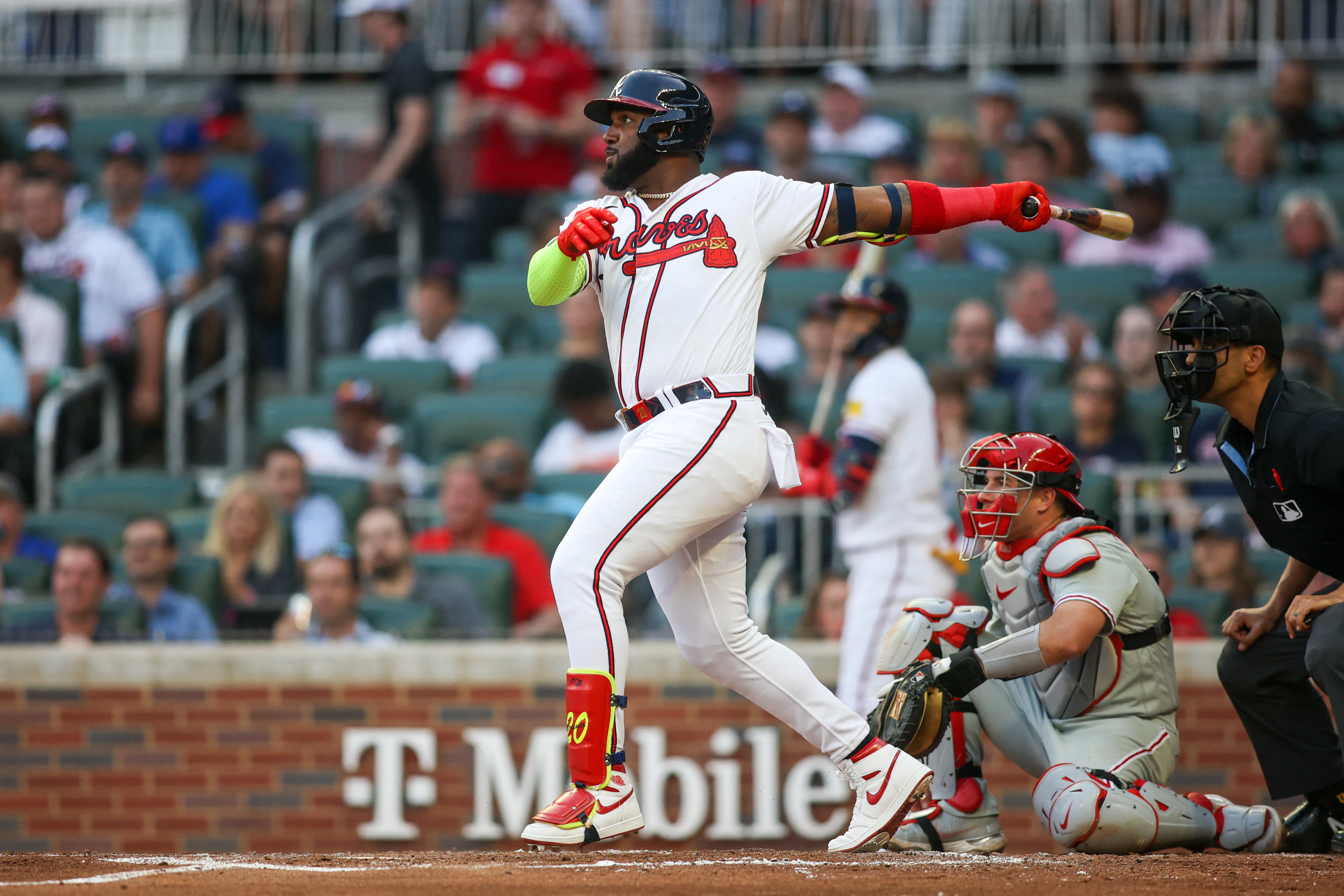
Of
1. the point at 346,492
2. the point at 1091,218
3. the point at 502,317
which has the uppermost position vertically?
the point at 502,317

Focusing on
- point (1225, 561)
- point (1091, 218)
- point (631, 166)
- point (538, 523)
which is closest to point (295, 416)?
point (538, 523)

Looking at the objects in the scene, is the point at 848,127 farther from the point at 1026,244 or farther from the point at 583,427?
the point at 583,427

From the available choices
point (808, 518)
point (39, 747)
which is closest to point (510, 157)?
Answer: point (808, 518)

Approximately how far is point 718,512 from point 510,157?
686 centimetres

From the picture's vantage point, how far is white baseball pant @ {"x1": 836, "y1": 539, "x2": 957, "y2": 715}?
20.0ft

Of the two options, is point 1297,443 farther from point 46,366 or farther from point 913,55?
point 913,55

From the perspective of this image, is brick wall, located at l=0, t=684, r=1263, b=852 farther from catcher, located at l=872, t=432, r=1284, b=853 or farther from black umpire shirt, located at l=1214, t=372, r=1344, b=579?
black umpire shirt, located at l=1214, t=372, r=1344, b=579

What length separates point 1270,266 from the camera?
8.97m

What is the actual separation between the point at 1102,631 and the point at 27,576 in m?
5.28

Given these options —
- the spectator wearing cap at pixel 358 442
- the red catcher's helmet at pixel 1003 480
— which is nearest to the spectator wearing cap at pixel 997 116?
the spectator wearing cap at pixel 358 442

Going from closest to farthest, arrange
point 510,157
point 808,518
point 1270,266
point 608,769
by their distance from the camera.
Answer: point 608,769 → point 808,518 → point 1270,266 → point 510,157

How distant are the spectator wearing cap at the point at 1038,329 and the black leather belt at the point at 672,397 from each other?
15.4 ft

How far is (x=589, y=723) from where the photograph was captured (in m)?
4.04

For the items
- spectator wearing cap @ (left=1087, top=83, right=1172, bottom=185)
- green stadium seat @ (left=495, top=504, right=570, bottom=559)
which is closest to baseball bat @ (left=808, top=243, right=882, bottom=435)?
green stadium seat @ (left=495, top=504, right=570, bottom=559)
